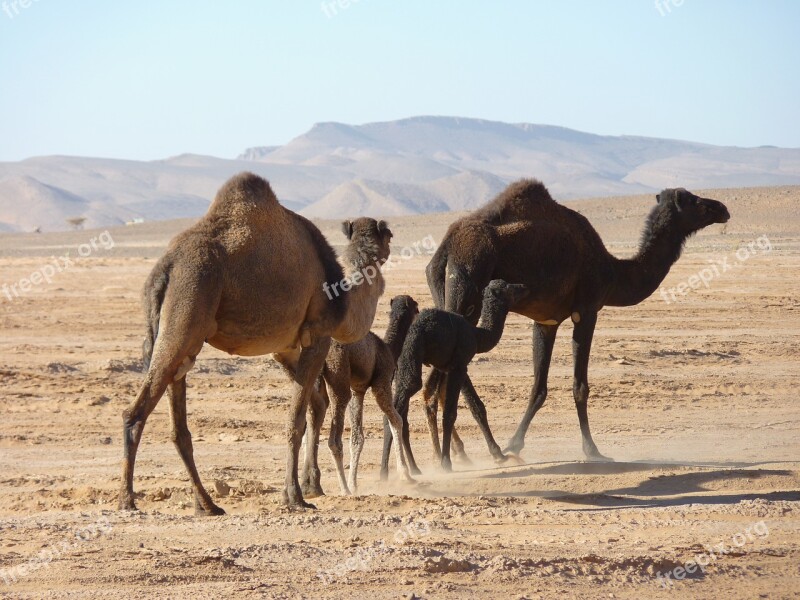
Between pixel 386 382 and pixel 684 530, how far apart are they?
10.4ft

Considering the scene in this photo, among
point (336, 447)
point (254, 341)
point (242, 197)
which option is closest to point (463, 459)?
point (336, 447)

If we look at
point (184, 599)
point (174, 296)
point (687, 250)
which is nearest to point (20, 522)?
point (174, 296)

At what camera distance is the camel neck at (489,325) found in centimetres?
1107

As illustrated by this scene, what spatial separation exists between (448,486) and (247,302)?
2867mm

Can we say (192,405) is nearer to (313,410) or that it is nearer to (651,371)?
(313,410)

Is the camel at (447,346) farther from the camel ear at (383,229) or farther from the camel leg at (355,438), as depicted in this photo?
the camel ear at (383,229)

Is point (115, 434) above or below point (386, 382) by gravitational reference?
below

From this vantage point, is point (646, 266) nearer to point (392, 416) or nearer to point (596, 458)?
point (596, 458)

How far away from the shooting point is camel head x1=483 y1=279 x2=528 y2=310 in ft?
36.4

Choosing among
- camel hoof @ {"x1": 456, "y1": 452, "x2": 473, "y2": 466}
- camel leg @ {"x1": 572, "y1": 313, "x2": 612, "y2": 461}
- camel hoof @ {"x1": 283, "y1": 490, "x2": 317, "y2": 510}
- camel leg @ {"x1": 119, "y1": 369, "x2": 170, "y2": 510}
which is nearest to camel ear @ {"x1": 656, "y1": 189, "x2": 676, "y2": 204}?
camel leg @ {"x1": 572, "y1": 313, "x2": 612, "y2": 461}

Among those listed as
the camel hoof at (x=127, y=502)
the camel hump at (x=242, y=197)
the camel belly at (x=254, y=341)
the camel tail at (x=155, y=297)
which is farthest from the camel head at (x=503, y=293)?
the camel hoof at (x=127, y=502)

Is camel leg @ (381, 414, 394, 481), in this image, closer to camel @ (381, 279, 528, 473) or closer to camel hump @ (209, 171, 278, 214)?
camel @ (381, 279, 528, 473)

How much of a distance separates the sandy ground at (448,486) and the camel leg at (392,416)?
0.15 metres

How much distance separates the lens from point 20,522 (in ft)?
26.1
